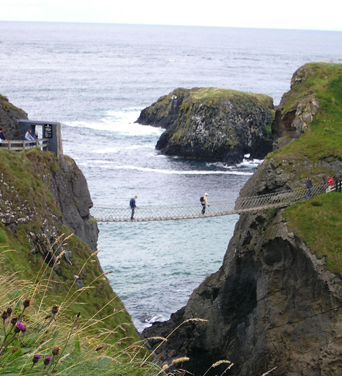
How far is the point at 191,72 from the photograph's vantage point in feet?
400

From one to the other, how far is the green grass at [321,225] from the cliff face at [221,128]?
30.9 m

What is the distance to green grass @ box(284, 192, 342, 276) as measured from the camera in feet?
58.2

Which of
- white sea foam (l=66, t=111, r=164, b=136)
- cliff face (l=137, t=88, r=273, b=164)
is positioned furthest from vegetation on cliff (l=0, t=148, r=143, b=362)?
white sea foam (l=66, t=111, r=164, b=136)

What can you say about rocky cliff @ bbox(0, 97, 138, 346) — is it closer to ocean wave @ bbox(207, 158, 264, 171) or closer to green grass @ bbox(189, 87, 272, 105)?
ocean wave @ bbox(207, 158, 264, 171)

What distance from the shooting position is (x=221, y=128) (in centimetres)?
5269

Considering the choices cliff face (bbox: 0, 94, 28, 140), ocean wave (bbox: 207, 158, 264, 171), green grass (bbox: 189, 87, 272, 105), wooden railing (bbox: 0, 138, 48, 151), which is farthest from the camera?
green grass (bbox: 189, 87, 272, 105)

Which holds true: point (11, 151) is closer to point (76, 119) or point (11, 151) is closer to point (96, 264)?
point (96, 264)

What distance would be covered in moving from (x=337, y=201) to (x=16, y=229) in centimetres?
1170

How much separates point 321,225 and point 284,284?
8.13ft

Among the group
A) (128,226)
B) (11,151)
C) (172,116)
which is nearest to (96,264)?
(11,151)

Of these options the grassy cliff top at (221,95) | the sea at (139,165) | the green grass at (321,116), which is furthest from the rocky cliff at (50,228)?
the grassy cliff top at (221,95)

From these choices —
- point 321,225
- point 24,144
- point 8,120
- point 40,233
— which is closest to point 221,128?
point 8,120

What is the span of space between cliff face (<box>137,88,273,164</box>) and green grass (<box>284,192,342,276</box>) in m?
30.9

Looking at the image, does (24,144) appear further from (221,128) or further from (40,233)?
(221,128)
